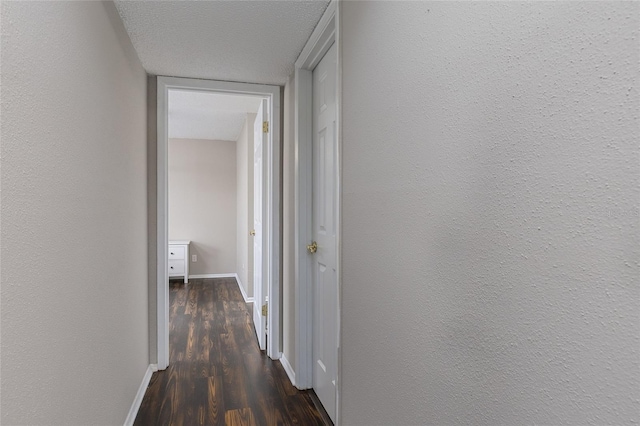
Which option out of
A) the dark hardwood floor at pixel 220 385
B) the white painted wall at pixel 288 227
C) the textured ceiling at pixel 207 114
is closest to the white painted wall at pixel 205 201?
the textured ceiling at pixel 207 114

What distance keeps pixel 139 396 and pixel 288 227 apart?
1.34 meters

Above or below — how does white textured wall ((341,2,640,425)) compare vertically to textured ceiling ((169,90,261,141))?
below

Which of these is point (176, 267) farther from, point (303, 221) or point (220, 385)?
point (303, 221)

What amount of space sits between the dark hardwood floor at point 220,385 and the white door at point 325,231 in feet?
0.74

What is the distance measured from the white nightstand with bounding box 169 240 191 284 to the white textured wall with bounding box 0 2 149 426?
3.84 meters

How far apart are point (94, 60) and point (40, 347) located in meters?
1.05

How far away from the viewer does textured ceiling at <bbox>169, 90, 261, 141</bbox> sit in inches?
150

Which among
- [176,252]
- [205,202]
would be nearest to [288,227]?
[176,252]

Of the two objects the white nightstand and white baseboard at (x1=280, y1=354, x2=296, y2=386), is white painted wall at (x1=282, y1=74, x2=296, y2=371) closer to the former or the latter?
white baseboard at (x1=280, y1=354, x2=296, y2=386)

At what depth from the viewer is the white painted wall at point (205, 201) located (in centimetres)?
611

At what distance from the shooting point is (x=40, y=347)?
1.00m

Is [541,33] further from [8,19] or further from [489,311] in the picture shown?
[8,19]

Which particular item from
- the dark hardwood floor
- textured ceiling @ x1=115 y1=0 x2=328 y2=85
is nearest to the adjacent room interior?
the dark hardwood floor

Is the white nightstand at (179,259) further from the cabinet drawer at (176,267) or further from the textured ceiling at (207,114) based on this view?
the textured ceiling at (207,114)
